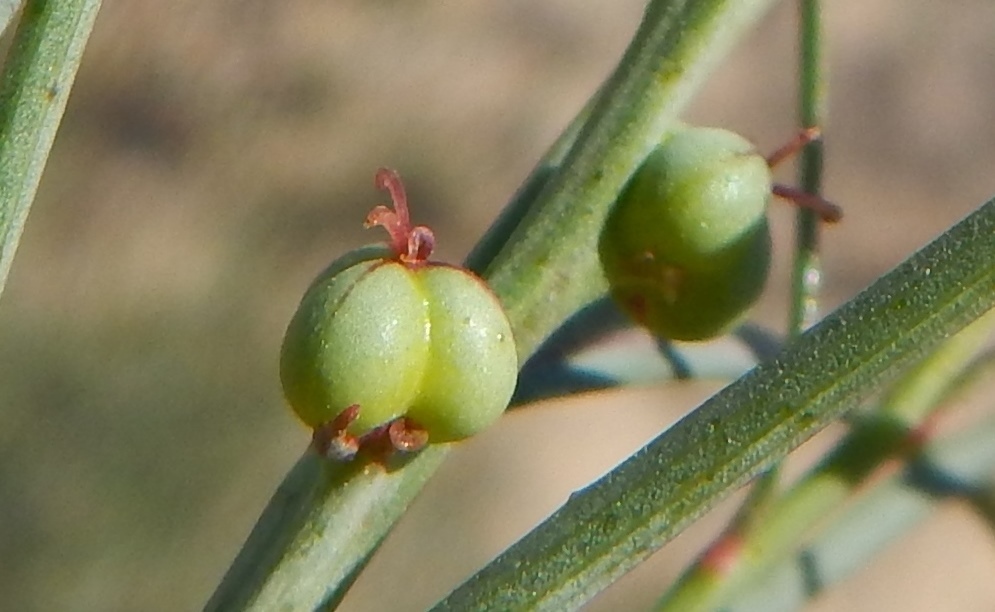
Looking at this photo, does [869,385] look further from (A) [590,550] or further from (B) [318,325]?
(B) [318,325]

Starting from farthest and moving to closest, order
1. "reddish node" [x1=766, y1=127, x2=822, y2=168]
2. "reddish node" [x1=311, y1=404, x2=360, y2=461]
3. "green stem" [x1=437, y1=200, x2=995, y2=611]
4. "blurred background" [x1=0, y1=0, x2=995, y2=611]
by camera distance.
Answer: "blurred background" [x1=0, y1=0, x2=995, y2=611]
"reddish node" [x1=766, y1=127, x2=822, y2=168]
"reddish node" [x1=311, y1=404, x2=360, y2=461]
"green stem" [x1=437, y1=200, x2=995, y2=611]

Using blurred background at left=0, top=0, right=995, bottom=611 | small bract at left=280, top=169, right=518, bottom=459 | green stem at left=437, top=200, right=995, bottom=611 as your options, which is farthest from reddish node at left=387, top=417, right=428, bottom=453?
blurred background at left=0, top=0, right=995, bottom=611

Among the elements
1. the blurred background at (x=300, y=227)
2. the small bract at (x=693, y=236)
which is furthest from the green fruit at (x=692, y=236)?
the blurred background at (x=300, y=227)

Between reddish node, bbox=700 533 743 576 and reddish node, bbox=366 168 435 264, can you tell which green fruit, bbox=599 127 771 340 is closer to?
reddish node, bbox=366 168 435 264

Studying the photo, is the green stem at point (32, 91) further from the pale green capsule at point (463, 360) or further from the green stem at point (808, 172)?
the green stem at point (808, 172)

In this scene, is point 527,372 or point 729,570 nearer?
point 527,372

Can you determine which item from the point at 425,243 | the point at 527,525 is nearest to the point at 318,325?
the point at 425,243
